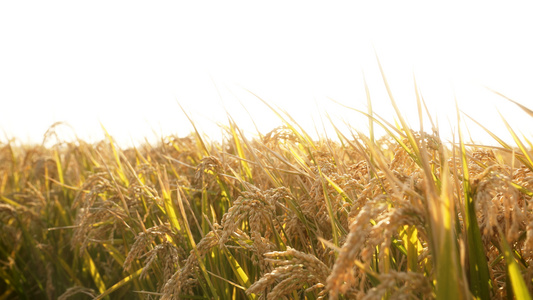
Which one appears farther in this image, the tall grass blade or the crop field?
the tall grass blade

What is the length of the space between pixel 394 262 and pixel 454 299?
54cm

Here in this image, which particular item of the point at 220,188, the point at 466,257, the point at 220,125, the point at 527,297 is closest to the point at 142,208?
the point at 220,188

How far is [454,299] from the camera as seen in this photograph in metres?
0.69

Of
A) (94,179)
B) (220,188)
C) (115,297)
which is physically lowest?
(115,297)

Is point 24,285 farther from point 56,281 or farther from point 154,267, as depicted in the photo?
point 154,267

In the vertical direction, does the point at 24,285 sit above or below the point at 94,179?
below

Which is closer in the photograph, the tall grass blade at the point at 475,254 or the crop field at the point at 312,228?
the crop field at the point at 312,228

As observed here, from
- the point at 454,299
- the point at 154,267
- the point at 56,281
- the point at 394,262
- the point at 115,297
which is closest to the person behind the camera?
the point at 454,299

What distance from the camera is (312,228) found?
1550mm

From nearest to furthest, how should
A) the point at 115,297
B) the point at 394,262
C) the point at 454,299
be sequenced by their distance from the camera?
the point at 454,299 < the point at 394,262 < the point at 115,297

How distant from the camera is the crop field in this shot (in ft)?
2.43

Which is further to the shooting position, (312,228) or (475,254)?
(312,228)

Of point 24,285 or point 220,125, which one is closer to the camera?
point 220,125

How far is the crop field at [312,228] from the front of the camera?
2.43 ft
